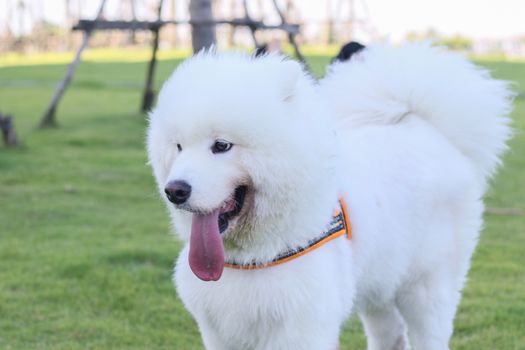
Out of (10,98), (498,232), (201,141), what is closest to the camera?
(201,141)


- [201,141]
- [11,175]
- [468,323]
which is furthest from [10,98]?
[201,141]

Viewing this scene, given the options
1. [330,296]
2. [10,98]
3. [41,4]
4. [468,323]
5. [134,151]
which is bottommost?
[41,4]

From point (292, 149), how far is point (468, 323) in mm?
2576

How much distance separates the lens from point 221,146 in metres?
2.52

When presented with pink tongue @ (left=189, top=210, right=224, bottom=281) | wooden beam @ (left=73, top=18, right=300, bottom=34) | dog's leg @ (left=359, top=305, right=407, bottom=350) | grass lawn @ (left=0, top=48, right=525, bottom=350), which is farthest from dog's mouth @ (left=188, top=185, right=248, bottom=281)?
wooden beam @ (left=73, top=18, right=300, bottom=34)

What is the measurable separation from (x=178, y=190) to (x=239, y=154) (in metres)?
0.25

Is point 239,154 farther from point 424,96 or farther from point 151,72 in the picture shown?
point 151,72

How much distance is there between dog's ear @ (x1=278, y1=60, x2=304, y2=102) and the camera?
2613 mm

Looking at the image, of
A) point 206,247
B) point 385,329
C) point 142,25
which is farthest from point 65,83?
point 206,247

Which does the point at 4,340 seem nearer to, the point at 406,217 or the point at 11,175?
the point at 406,217

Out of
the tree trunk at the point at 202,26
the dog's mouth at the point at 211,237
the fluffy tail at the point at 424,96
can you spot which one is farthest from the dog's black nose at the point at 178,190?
the tree trunk at the point at 202,26

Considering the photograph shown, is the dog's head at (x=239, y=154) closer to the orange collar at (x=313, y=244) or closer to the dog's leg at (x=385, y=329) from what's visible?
the orange collar at (x=313, y=244)

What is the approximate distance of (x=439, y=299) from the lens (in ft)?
11.5

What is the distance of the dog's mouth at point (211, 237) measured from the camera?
2.56m
